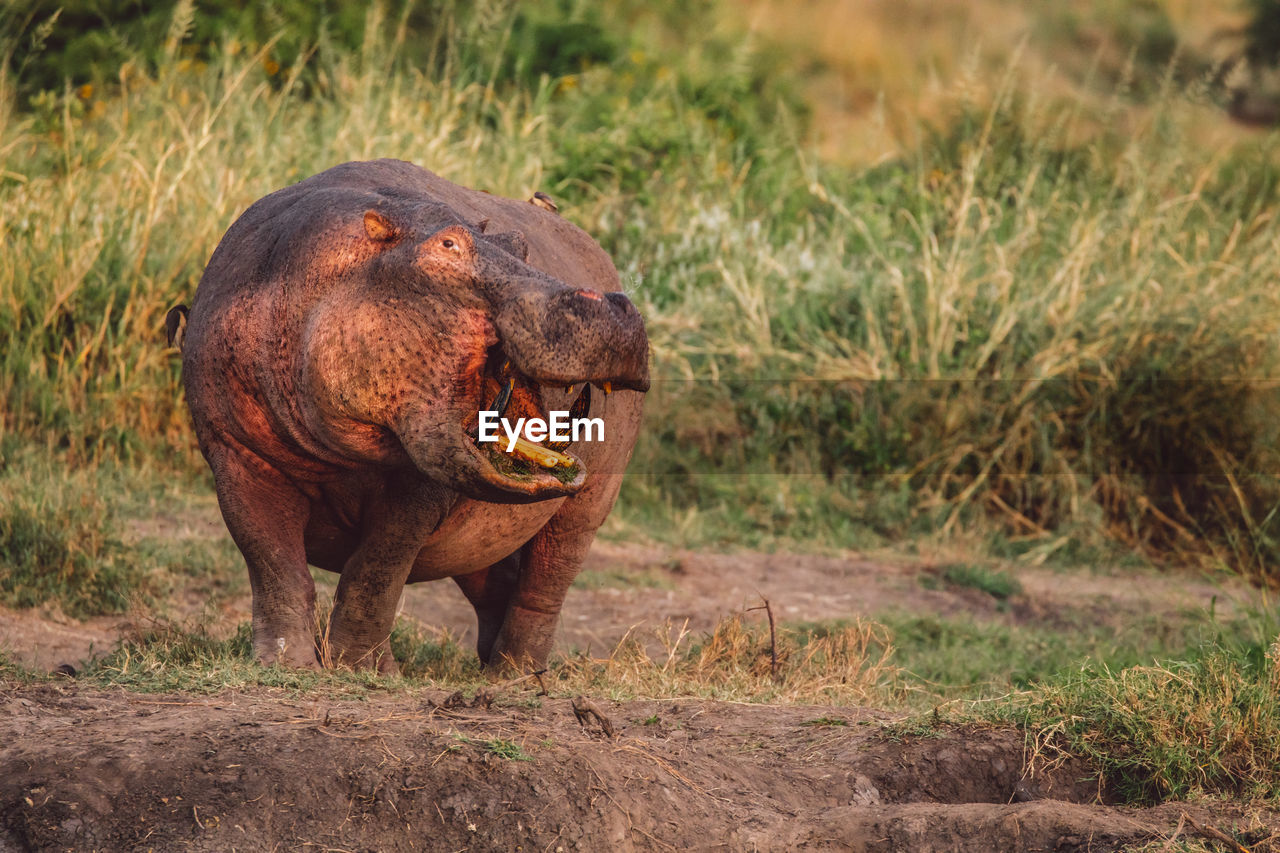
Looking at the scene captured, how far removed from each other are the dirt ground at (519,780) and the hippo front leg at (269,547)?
1.80 ft

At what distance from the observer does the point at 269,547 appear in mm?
4277

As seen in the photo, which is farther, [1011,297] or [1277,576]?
[1011,297]

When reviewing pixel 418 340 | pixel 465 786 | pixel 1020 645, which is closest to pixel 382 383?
pixel 418 340

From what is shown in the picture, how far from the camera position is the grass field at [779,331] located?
7.56 m

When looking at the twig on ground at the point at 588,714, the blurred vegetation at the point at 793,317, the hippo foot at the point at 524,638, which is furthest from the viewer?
the blurred vegetation at the point at 793,317

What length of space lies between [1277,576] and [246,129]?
21.1 ft

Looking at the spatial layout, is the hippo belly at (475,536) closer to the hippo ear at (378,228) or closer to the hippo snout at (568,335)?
the hippo ear at (378,228)

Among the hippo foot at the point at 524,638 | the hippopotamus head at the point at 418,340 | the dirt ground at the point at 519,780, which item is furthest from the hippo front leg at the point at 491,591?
the hippopotamus head at the point at 418,340

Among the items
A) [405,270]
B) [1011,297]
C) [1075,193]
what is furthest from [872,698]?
[1075,193]

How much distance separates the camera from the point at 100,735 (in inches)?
127

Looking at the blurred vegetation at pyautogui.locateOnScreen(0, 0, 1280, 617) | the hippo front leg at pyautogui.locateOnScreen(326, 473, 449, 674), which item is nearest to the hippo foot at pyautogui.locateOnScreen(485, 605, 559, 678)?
the hippo front leg at pyautogui.locateOnScreen(326, 473, 449, 674)

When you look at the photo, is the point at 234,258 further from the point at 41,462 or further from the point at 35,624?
the point at 41,462

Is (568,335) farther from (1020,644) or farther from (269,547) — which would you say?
(1020,644)

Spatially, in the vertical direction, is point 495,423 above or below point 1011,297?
above
